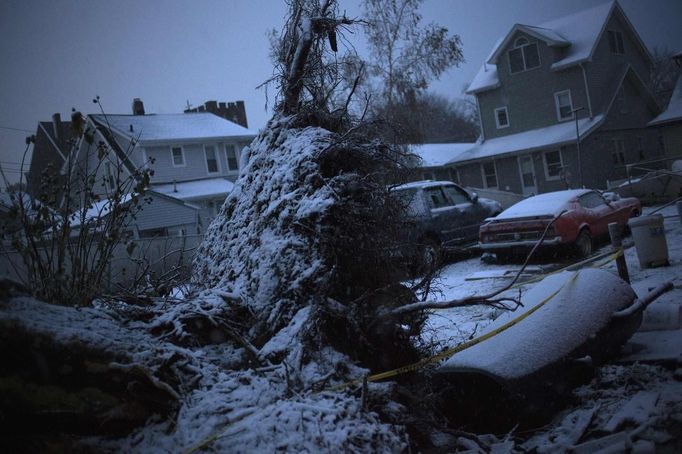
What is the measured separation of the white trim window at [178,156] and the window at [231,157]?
2702mm

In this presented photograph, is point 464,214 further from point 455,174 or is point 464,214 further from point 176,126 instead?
point 176,126

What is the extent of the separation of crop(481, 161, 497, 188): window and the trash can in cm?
2049

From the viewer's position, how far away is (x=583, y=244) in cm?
944

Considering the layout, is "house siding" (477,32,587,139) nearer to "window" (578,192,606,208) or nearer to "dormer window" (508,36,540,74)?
"dormer window" (508,36,540,74)

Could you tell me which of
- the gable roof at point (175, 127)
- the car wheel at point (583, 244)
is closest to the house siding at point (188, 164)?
the gable roof at point (175, 127)

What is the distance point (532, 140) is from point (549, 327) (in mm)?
23447

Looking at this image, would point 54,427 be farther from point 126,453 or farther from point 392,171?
point 392,171

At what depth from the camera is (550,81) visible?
25.5m

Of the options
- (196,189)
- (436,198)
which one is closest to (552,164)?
(436,198)

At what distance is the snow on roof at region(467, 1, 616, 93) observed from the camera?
24.5 m

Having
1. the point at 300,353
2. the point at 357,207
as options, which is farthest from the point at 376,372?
the point at 357,207

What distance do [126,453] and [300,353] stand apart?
1.21 m

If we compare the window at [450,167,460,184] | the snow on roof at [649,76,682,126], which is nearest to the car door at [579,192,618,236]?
the snow on roof at [649,76,682,126]

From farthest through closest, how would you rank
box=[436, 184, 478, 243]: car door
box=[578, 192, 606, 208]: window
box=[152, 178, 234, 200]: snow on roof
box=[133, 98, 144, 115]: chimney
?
box=[133, 98, 144, 115]: chimney < box=[152, 178, 234, 200]: snow on roof < box=[436, 184, 478, 243]: car door < box=[578, 192, 606, 208]: window
